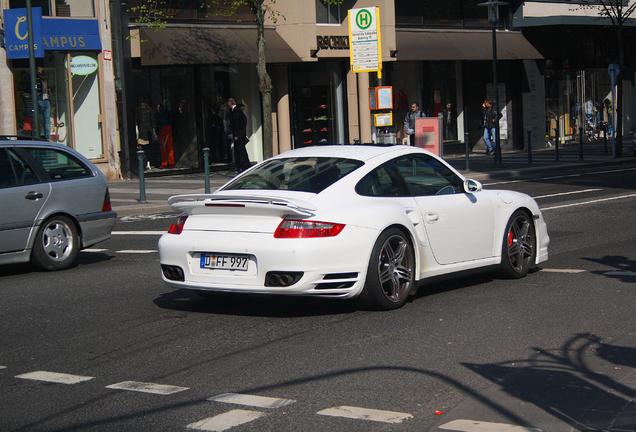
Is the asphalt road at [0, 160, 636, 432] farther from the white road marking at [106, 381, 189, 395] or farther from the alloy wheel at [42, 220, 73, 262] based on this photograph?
the alloy wheel at [42, 220, 73, 262]

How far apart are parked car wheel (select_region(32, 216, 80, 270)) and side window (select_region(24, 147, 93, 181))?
21.9 inches

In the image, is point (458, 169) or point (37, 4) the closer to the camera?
point (37, 4)

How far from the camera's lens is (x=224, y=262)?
9.20m

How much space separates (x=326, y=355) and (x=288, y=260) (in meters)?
1.24

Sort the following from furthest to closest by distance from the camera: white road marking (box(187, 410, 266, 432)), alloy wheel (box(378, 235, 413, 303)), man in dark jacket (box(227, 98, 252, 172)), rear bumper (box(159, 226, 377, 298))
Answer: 1. man in dark jacket (box(227, 98, 252, 172))
2. alloy wheel (box(378, 235, 413, 303))
3. rear bumper (box(159, 226, 377, 298))
4. white road marking (box(187, 410, 266, 432))

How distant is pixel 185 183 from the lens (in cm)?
2864

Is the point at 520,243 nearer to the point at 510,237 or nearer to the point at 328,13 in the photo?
the point at 510,237

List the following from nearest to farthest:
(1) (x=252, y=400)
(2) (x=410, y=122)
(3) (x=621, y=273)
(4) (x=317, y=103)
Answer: (1) (x=252, y=400)
(3) (x=621, y=273)
(2) (x=410, y=122)
(4) (x=317, y=103)

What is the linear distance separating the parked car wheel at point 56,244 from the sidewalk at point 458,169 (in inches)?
312

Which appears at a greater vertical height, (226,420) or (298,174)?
(298,174)

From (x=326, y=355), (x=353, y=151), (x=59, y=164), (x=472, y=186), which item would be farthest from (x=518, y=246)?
(x=59, y=164)

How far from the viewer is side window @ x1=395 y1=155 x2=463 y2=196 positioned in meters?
10.2

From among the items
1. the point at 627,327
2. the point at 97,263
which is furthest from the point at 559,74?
→ the point at 627,327

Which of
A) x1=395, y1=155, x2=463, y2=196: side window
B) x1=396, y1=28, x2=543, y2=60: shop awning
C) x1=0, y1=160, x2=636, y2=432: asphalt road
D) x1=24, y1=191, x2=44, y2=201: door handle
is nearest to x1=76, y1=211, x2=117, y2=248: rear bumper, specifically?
x1=24, y1=191, x2=44, y2=201: door handle
